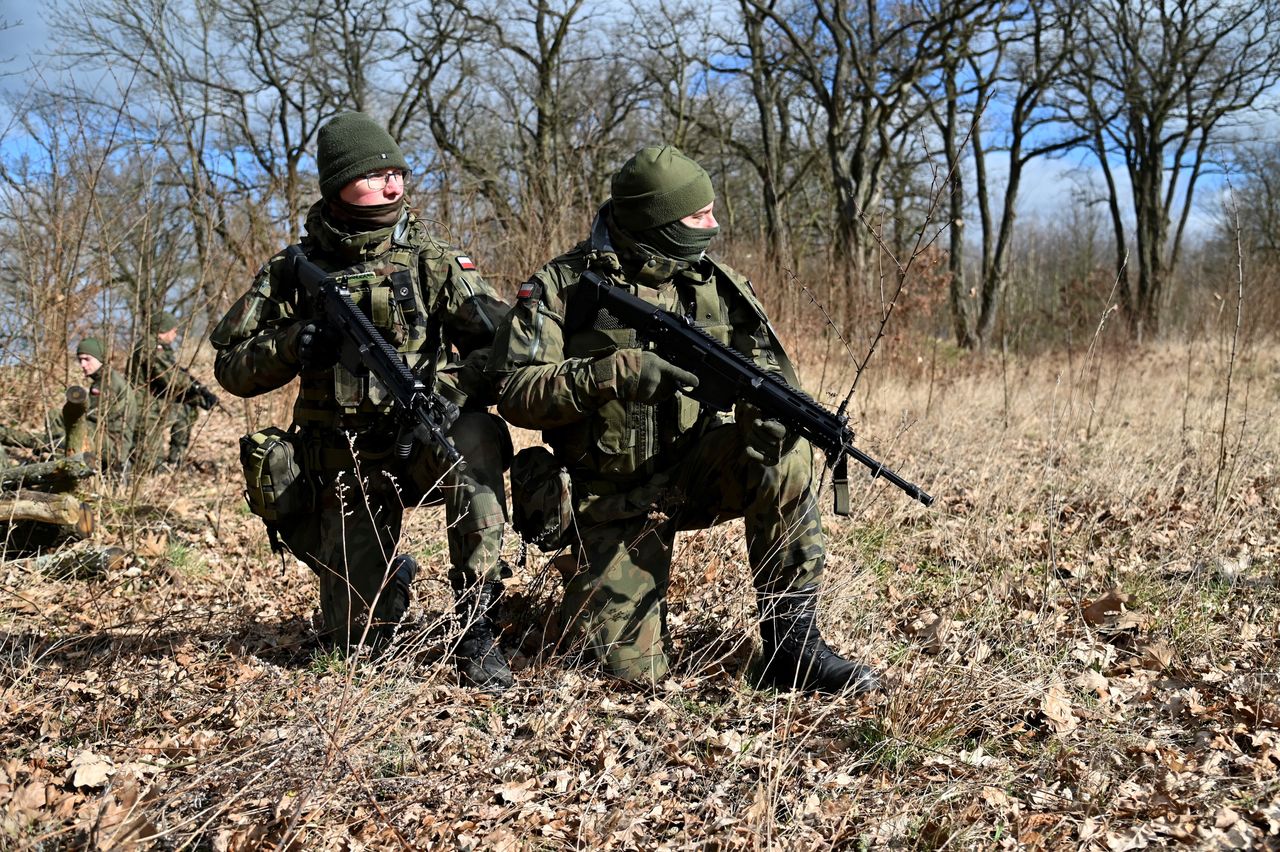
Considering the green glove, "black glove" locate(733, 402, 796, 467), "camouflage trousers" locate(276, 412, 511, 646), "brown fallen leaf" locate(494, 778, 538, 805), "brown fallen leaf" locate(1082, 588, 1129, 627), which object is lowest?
"brown fallen leaf" locate(494, 778, 538, 805)

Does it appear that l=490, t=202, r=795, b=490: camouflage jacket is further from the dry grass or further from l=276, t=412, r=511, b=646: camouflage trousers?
the dry grass

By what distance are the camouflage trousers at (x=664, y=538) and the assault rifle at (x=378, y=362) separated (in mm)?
607

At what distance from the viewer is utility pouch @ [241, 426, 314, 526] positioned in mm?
3123

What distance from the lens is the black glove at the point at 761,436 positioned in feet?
9.09

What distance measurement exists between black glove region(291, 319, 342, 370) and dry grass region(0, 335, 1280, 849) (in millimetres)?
942

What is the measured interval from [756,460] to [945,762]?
0.98 metres

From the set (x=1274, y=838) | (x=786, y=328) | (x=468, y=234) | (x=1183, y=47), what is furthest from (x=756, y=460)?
(x=1183, y=47)

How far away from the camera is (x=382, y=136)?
10.4ft

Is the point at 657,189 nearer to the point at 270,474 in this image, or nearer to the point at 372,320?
the point at 372,320

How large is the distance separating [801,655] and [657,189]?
1.52 m

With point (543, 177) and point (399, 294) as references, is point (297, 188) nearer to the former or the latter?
point (543, 177)

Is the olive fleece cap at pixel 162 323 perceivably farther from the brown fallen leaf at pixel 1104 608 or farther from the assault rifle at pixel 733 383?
the brown fallen leaf at pixel 1104 608

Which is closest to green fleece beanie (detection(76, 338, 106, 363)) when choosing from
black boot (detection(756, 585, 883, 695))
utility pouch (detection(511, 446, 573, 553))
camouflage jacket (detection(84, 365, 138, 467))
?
camouflage jacket (detection(84, 365, 138, 467))

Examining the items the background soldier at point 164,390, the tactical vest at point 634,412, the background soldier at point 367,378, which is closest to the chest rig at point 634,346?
the tactical vest at point 634,412
